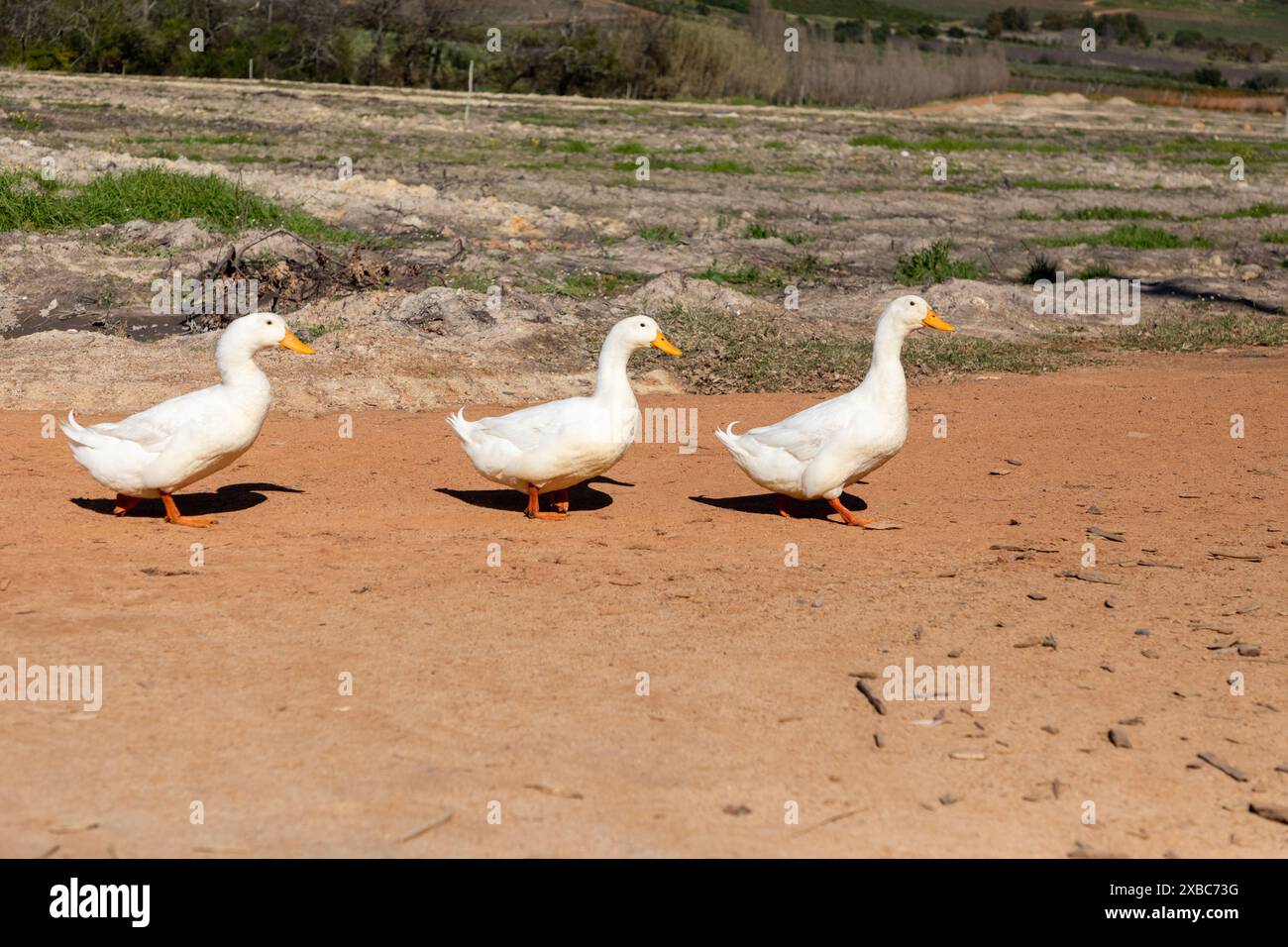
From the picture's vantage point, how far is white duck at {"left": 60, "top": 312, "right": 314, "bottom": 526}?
853cm

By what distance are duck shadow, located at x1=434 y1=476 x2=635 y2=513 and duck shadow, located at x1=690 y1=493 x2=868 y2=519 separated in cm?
63

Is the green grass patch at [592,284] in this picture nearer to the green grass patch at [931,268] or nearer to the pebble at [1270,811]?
the green grass patch at [931,268]

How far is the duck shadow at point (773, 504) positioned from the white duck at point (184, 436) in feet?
9.28

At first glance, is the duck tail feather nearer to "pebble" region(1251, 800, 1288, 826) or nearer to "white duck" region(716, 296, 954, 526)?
"white duck" region(716, 296, 954, 526)

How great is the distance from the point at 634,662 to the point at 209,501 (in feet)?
12.9

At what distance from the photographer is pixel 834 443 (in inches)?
354

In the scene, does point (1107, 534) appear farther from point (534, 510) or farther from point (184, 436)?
point (184, 436)

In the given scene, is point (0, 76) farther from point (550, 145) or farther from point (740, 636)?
point (740, 636)

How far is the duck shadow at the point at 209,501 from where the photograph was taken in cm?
915

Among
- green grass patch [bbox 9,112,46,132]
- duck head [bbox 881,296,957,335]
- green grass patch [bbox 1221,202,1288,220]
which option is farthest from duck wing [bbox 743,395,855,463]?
green grass patch [bbox 9,112,46,132]

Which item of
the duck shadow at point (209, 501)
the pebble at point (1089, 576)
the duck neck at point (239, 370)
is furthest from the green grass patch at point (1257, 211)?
the duck neck at point (239, 370)

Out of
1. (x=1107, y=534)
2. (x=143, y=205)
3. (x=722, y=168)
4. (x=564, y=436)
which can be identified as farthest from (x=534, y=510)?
(x=722, y=168)
